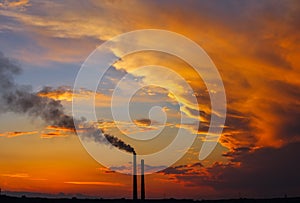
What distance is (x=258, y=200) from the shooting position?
3354 inches

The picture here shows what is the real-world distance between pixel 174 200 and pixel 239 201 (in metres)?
10.6

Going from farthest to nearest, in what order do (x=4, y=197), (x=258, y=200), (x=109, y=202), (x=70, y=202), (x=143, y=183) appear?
(x=143, y=183), (x=258, y=200), (x=109, y=202), (x=70, y=202), (x=4, y=197)

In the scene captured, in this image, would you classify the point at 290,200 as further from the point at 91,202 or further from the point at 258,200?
the point at 91,202

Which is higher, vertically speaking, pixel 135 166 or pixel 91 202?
pixel 135 166

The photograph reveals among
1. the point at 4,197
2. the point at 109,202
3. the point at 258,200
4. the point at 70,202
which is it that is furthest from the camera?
the point at 258,200

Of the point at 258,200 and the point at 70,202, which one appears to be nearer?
the point at 70,202

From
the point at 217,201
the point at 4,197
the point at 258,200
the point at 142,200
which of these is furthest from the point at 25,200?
the point at 258,200

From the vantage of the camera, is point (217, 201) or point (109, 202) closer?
point (109, 202)

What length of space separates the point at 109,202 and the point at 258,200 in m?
24.5

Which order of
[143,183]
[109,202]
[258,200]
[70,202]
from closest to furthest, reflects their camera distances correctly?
1. [70,202]
2. [109,202]
3. [258,200]
4. [143,183]

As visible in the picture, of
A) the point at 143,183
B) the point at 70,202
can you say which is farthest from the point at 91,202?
the point at 143,183

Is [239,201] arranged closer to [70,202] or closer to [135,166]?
[135,166]

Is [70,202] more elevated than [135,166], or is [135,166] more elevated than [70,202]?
[135,166]

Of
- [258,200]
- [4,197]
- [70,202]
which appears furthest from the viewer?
[258,200]
